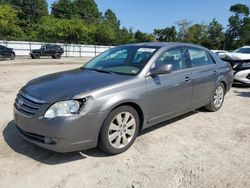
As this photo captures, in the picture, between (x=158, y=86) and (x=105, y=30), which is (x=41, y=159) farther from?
(x=105, y=30)

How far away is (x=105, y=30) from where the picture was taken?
52.0 m

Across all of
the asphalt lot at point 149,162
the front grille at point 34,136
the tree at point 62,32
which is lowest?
the asphalt lot at point 149,162

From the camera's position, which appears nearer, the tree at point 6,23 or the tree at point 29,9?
the tree at point 6,23

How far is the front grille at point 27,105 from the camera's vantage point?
375cm

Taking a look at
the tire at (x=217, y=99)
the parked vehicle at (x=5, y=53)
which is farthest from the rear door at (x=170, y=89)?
the parked vehicle at (x=5, y=53)

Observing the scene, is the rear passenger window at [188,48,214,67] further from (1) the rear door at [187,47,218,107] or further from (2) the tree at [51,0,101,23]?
(2) the tree at [51,0,101,23]

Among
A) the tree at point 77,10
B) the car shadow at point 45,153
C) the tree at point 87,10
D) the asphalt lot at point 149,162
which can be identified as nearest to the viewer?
the asphalt lot at point 149,162

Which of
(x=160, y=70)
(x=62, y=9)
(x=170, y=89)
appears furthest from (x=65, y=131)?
(x=62, y=9)

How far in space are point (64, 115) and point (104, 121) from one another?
554 millimetres

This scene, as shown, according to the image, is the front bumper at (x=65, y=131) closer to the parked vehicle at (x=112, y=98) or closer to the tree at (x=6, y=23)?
the parked vehicle at (x=112, y=98)

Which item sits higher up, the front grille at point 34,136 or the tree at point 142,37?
the tree at point 142,37

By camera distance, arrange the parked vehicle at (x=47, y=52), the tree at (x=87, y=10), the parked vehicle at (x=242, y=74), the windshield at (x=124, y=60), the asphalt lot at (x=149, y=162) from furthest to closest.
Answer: the tree at (x=87, y=10), the parked vehicle at (x=47, y=52), the parked vehicle at (x=242, y=74), the windshield at (x=124, y=60), the asphalt lot at (x=149, y=162)

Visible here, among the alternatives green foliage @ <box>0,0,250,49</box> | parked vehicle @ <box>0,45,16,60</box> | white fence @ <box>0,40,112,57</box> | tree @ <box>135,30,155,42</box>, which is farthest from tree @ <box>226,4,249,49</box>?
parked vehicle @ <box>0,45,16,60</box>

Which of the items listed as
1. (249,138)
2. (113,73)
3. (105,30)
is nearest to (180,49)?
(113,73)
